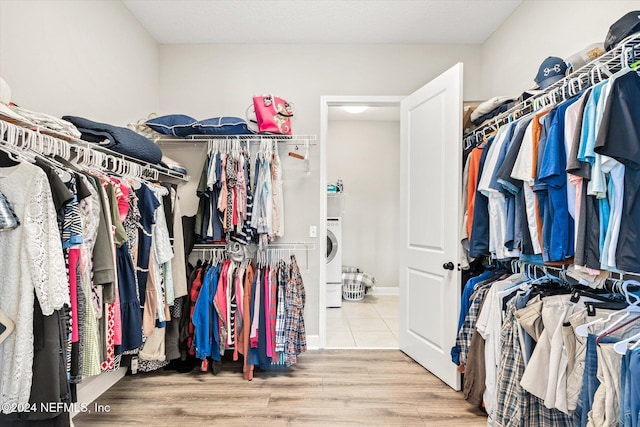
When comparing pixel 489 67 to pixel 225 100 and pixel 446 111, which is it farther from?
Answer: pixel 225 100

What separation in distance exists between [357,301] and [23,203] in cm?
429

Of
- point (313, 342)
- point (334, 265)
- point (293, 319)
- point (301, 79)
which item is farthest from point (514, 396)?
point (334, 265)

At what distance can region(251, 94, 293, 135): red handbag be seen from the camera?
2758 mm

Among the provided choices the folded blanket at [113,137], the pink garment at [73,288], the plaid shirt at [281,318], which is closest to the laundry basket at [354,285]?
the plaid shirt at [281,318]

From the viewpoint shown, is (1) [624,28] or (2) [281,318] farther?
(2) [281,318]

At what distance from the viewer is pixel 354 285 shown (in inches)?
198

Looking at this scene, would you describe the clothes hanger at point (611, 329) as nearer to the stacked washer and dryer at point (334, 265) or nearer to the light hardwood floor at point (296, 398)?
the light hardwood floor at point (296, 398)

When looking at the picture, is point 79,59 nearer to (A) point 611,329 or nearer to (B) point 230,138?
(B) point 230,138

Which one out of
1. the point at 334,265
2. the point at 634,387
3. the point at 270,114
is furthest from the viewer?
the point at 334,265

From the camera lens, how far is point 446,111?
251 centimetres

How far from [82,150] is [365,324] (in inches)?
123

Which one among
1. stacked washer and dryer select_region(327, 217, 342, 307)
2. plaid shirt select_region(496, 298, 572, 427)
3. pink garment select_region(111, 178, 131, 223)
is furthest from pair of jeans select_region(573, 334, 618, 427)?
stacked washer and dryer select_region(327, 217, 342, 307)

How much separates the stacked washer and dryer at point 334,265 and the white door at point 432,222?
63.0 inches

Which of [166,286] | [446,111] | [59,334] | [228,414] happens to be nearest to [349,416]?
[228,414]
